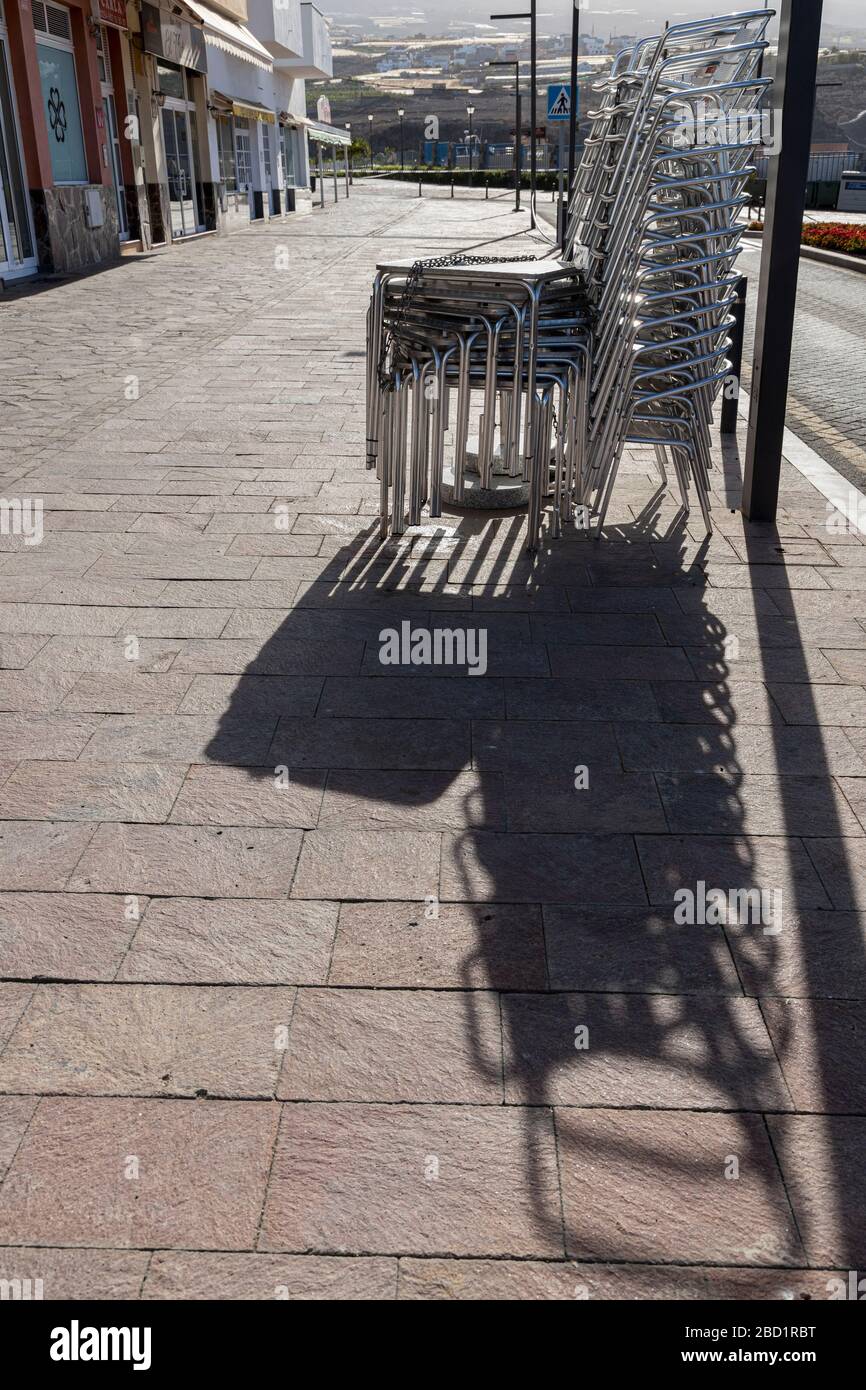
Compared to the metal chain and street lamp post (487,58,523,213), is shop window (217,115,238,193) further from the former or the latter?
the metal chain

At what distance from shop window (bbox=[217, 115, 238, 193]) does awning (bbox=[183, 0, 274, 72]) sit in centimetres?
149

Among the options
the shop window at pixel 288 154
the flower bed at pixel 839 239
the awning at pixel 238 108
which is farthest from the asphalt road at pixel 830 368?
the shop window at pixel 288 154

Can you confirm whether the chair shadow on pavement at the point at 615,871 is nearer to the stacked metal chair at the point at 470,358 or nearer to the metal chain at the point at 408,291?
the stacked metal chair at the point at 470,358

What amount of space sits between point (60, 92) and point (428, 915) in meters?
18.2

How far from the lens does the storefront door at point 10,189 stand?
1547 cm

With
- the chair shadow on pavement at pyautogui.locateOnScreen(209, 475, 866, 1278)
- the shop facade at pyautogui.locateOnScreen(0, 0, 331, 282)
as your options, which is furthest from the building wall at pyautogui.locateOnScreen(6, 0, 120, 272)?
the chair shadow on pavement at pyautogui.locateOnScreen(209, 475, 866, 1278)

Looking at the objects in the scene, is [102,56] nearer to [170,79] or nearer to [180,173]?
[170,79]

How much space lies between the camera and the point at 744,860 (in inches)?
117

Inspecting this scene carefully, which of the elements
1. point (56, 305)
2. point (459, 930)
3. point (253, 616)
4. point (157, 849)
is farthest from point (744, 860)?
point (56, 305)

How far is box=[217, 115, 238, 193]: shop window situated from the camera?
29.5m

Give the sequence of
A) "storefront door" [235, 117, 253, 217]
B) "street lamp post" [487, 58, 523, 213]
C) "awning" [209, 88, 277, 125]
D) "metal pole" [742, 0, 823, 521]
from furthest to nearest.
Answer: "street lamp post" [487, 58, 523, 213]
"storefront door" [235, 117, 253, 217]
"awning" [209, 88, 277, 125]
"metal pole" [742, 0, 823, 521]

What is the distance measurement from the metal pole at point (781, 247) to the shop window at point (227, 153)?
25929mm

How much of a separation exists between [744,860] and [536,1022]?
0.80 meters
